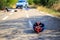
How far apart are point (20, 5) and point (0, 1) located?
24.7 feet

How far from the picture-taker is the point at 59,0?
5019 centimetres

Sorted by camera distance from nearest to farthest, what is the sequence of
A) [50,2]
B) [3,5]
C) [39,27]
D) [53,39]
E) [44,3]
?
[53,39], [39,27], [3,5], [50,2], [44,3]

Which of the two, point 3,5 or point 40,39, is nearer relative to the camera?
point 40,39

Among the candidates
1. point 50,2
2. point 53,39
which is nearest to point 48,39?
point 53,39

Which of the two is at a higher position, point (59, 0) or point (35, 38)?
point (35, 38)

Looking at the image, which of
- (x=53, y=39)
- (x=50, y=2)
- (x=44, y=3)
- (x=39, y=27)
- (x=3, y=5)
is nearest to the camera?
(x=53, y=39)

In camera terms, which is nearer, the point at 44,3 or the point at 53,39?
the point at 53,39

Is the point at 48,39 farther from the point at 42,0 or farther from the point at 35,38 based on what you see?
the point at 42,0

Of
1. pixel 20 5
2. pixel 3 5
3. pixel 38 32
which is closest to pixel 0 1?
pixel 3 5

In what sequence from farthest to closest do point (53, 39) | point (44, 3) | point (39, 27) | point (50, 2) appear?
point (44, 3), point (50, 2), point (39, 27), point (53, 39)

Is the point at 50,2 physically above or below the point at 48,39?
below

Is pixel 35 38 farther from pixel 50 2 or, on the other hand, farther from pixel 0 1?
pixel 50 2

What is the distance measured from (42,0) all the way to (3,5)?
13373 millimetres

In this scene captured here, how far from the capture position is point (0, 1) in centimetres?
4725
